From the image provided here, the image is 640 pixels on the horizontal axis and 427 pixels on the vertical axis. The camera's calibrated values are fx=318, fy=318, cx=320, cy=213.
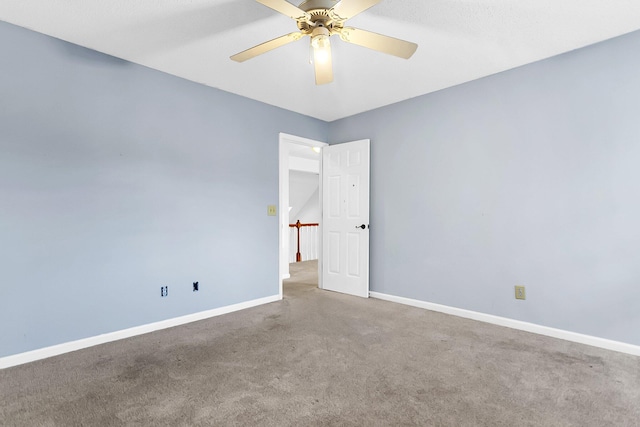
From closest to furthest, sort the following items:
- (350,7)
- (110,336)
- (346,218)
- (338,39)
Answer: (350,7) < (338,39) < (110,336) < (346,218)

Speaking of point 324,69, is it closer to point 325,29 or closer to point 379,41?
point 325,29

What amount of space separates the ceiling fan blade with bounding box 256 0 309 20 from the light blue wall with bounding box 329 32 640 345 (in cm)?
225

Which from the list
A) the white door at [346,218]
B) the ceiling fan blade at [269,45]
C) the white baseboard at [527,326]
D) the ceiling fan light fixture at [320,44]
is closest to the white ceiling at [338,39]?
the ceiling fan blade at [269,45]

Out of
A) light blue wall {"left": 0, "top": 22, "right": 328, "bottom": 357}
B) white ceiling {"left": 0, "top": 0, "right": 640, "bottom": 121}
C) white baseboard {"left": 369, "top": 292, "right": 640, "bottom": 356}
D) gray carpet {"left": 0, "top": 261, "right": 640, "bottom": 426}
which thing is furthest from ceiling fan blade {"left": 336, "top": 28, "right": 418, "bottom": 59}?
white baseboard {"left": 369, "top": 292, "right": 640, "bottom": 356}

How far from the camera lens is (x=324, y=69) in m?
2.36

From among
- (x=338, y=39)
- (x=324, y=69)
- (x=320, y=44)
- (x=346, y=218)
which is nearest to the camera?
(x=320, y=44)

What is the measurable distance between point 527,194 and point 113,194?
12.4ft

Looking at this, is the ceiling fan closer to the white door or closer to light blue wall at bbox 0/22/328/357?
light blue wall at bbox 0/22/328/357

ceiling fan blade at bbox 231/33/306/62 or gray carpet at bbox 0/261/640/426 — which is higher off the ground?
ceiling fan blade at bbox 231/33/306/62

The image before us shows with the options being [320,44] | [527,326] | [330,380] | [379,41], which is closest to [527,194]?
[527,326]

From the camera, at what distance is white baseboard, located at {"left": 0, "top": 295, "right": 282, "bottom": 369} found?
7.72 ft

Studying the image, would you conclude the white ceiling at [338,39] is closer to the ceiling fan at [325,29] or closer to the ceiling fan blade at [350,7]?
the ceiling fan at [325,29]

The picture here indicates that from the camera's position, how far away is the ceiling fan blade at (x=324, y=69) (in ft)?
7.37

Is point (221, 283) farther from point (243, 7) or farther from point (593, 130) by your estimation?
point (593, 130)
